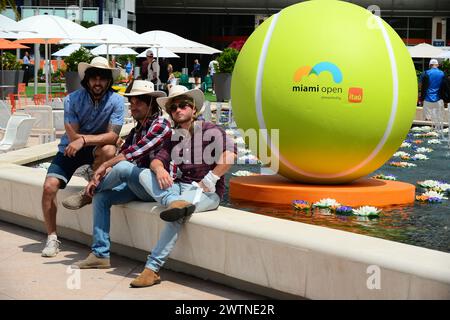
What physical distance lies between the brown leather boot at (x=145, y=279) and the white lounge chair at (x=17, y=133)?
22.3ft

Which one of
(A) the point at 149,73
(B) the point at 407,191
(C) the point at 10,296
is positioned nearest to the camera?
(C) the point at 10,296

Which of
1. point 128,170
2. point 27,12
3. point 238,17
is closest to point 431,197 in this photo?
point 128,170

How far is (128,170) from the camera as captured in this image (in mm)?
7414

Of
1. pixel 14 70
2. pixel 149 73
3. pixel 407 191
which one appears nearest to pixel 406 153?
pixel 407 191

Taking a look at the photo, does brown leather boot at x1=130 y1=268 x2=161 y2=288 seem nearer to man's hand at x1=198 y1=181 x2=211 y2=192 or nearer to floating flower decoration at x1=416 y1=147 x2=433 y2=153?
man's hand at x1=198 y1=181 x2=211 y2=192

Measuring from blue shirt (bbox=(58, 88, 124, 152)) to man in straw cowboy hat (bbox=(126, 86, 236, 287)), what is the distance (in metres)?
0.89

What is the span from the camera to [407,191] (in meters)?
9.47

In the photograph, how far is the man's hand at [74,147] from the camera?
7.96 metres

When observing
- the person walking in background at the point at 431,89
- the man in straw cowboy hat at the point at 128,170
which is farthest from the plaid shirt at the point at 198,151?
the person walking in background at the point at 431,89

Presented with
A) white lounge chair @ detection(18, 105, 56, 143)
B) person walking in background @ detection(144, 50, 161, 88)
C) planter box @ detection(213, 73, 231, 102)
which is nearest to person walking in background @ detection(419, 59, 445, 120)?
person walking in background @ detection(144, 50, 161, 88)

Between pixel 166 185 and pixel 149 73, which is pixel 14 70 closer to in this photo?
pixel 149 73

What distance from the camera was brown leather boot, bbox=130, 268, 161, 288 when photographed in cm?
666

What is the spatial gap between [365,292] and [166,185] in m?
2.24

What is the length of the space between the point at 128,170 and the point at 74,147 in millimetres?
821
